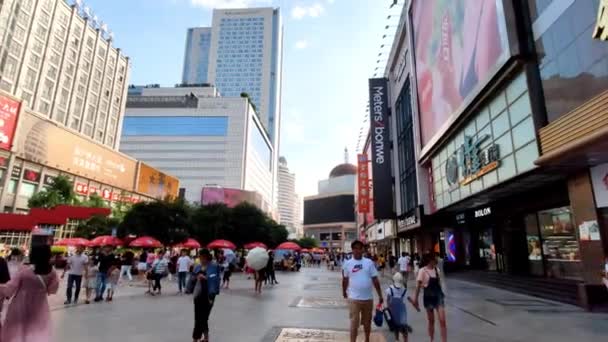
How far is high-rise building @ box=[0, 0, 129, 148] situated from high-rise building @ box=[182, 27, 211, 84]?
285ft

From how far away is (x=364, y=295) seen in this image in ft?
18.9

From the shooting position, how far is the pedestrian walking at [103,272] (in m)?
12.1

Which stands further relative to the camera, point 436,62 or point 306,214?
point 306,214

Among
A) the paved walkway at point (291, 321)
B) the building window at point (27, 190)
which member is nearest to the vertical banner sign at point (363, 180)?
the paved walkway at point (291, 321)

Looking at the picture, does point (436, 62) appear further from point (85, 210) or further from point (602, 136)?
point (85, 210)

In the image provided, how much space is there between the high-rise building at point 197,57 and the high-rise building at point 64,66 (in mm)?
87000

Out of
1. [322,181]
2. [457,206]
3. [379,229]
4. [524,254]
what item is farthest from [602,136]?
[322,181]

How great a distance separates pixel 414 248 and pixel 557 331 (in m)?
31.7

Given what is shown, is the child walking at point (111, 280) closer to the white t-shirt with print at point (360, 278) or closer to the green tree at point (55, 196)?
the white t-shirt with print at point (360, 278)

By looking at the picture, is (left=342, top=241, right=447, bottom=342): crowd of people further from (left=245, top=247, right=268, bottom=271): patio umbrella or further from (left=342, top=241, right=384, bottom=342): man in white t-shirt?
(left=245, top=247, right=268, bottom=271): patio umbrella

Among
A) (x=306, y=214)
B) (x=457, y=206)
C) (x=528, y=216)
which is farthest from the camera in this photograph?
(x=306, y=214)

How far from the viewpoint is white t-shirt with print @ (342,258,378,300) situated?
5.77m

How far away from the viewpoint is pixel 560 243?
15039mm

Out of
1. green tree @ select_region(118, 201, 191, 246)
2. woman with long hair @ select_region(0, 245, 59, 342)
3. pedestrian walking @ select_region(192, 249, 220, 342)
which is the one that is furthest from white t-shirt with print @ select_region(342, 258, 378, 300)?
green tree @ select_region(118, 201, 191, 246)
